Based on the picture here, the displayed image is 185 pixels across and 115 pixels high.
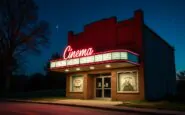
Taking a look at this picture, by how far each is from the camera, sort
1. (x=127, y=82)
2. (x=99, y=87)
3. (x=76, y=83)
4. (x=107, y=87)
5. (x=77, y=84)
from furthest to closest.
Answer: (x=76, y=83)
(x=77, y=84)
(x=99, y=87)
(x=107, y=87)
(x=127, y=82)

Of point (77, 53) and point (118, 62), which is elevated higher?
point (77, 53)

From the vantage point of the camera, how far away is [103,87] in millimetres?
27188

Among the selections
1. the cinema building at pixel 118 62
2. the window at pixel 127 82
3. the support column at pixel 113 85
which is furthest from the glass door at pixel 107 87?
the window at pixel 127 82

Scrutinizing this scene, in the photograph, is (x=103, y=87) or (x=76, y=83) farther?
(x=76, y=83)

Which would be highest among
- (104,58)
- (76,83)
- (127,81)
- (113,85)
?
(104,58)

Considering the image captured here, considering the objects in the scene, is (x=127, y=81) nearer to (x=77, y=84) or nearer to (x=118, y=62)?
(x=118, y=62)

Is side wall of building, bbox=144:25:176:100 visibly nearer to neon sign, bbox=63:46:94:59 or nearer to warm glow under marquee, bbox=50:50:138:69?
warm glow under marquee, bbox=50:50:138:69

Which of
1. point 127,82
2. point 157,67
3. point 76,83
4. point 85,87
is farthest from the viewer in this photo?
point 76,83

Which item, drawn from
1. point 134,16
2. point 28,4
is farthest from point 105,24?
point 28,4

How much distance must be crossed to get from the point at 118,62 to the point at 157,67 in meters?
6.67

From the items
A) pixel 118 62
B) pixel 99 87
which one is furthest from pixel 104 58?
pixel 99 87

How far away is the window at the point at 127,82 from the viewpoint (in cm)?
2363

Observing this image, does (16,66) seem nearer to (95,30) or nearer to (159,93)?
(95,30)

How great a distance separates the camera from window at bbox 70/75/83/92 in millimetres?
29098
